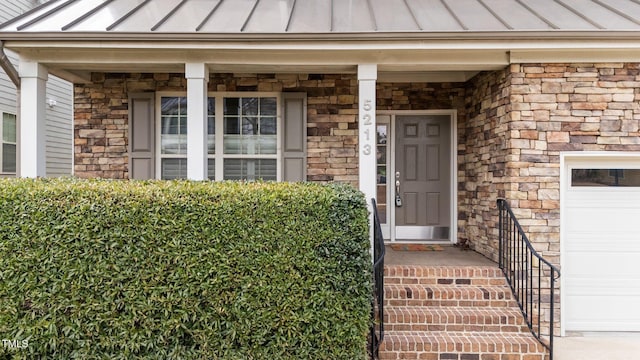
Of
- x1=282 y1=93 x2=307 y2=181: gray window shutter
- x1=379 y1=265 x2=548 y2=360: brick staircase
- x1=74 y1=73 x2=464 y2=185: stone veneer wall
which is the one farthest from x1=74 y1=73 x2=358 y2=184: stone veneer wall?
x1=379 y1=265 x2=548 y2=360: brick staircase

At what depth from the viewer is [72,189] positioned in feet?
10.5

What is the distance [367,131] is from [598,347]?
3206 millimetres

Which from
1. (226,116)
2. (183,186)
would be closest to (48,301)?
(183,186)

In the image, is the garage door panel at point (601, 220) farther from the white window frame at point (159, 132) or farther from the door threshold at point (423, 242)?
the white window frame at point (159, 132)

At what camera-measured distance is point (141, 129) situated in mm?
5473

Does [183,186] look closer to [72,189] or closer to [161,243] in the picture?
[161,243]

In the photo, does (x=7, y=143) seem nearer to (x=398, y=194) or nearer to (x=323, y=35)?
(x=323, y=35)

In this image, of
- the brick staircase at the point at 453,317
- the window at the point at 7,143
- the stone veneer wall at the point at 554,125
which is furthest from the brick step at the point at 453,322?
the window at the point at 7,143

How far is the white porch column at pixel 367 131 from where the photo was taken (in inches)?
169

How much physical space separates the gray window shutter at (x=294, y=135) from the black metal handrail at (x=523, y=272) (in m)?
2.55

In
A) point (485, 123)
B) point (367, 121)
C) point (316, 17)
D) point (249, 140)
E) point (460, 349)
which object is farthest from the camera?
point (249, 140)

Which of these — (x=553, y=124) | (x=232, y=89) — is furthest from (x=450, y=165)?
(x=232, y=89)

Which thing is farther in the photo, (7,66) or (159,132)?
(159,132)

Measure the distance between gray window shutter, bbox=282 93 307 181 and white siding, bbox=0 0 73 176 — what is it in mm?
5579
